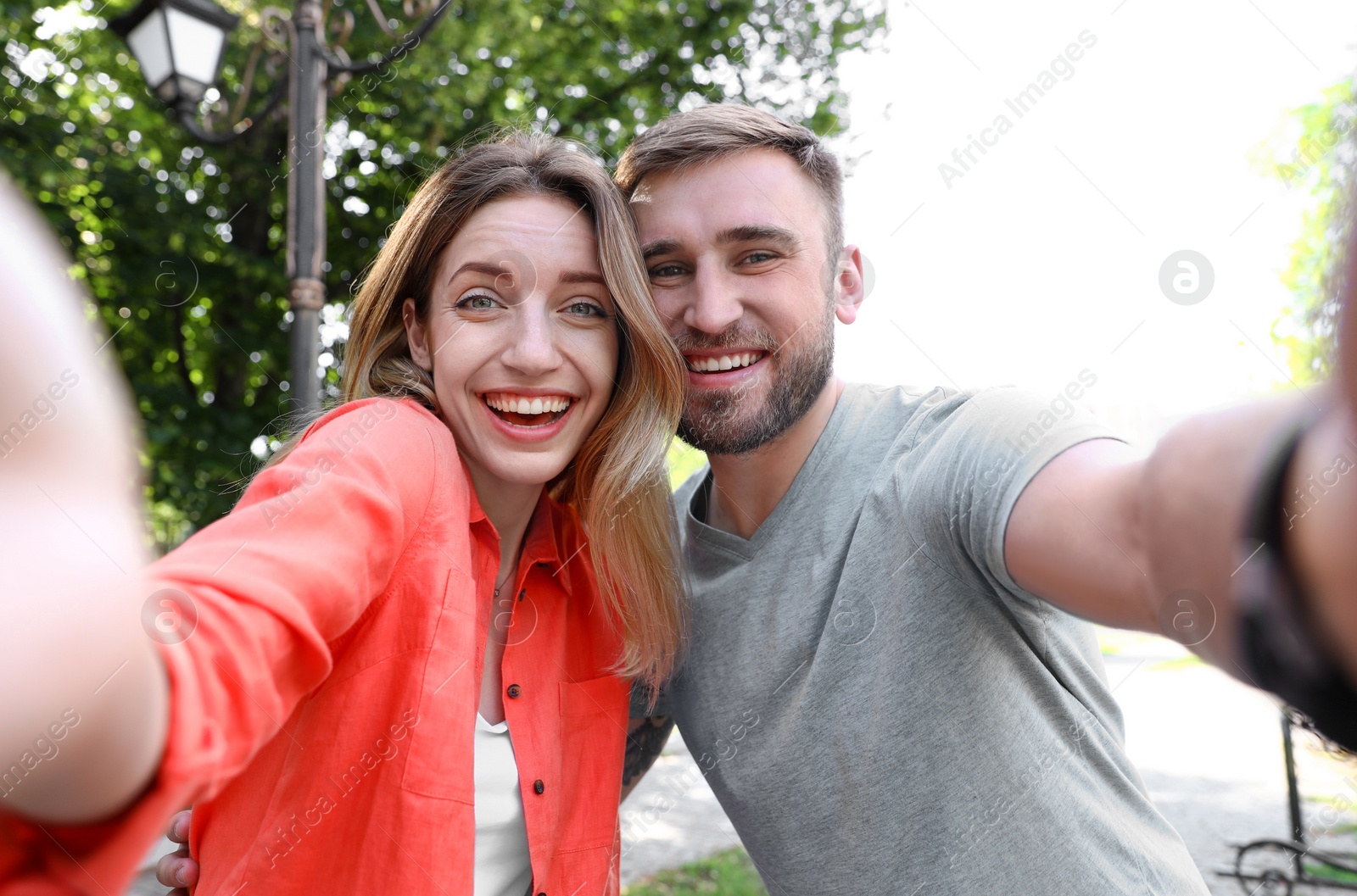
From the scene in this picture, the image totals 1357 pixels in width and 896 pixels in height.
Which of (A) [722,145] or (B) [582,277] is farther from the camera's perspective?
(A) [722,145]

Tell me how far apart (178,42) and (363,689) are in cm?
406

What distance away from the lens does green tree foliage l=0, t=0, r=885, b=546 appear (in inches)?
290

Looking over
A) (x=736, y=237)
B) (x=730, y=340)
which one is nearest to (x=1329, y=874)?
(x=730, y=340)

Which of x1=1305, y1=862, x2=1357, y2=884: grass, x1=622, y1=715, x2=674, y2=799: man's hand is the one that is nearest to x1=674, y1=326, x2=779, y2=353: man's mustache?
x1=622, y1=715, x2=674, y2=799: man's hand

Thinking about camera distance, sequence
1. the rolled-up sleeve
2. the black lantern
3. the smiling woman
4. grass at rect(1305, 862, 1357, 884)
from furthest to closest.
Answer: grass at rect(1305, 862, 1357, 884) < the black lantern < the smiling woman < the rolled-up sleeve

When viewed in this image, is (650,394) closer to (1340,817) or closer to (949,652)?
(949,652)

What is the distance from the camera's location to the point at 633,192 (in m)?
2.48

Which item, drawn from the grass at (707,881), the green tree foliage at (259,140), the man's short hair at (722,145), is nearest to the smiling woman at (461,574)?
the man's short hair at (722,145)

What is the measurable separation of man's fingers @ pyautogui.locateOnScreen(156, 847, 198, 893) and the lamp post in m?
2.01

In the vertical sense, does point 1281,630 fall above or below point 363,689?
below

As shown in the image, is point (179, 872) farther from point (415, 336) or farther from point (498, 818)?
point (415, 336)

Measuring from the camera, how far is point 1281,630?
60 cm

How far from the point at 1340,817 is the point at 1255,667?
9112 millimetres

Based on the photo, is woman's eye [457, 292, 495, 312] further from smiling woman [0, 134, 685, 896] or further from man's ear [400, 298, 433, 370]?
man's ear [400, 298, 433, 370]
